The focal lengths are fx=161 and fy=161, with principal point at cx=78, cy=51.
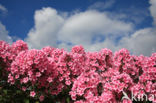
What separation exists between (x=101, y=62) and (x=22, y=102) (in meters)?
4.79

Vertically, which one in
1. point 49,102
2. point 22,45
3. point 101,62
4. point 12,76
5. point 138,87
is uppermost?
point 22,45

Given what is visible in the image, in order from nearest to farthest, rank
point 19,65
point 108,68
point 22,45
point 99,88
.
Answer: point 19,65, point 99,88, point 108,68, point 22,45

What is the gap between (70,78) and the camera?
7488 millimetres

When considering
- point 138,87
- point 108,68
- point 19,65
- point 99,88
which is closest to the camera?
point 138,87

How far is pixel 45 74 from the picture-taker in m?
7.26

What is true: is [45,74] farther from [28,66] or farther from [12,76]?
[12,76]

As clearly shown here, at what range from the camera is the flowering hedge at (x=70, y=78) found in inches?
241

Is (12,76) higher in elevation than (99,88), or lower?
higher

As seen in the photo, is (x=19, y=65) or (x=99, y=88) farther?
(x=99, y=88)

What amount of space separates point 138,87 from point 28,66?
4471mm

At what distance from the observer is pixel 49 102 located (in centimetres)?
716

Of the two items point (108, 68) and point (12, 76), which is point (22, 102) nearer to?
point (12, 76)

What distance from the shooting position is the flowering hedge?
6117 millimetres

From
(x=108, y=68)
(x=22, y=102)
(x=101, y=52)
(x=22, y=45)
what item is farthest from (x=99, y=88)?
(x=22, y=45)
